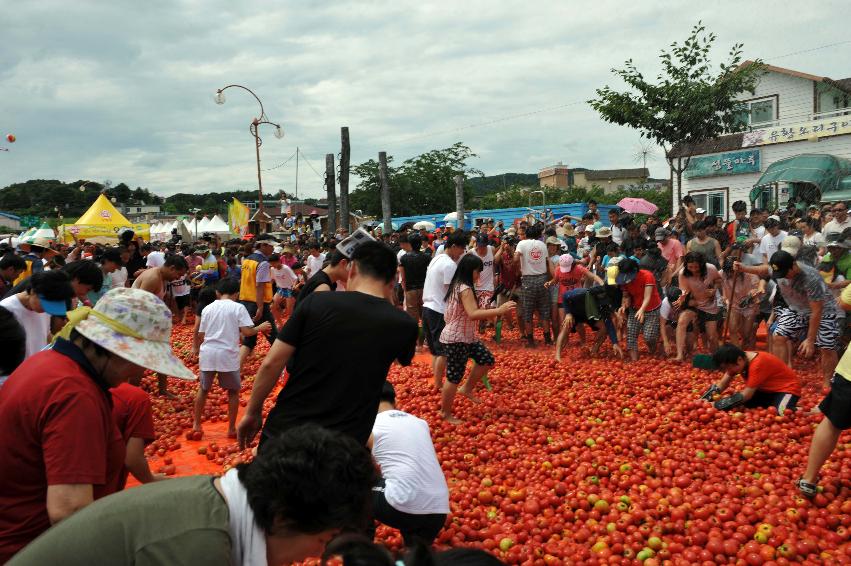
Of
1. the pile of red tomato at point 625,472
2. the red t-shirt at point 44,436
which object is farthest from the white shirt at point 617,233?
the red t-shirt at point 44,436

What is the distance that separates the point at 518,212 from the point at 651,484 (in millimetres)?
26436

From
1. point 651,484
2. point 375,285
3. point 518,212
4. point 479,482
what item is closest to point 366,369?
point 375,285

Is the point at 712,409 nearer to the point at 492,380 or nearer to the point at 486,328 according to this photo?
the point at 492,380

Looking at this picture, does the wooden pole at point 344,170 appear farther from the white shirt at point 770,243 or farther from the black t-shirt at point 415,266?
the white shirt at point 770,243

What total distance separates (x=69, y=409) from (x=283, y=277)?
1051 centimetres

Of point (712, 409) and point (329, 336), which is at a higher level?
point (329, 336)

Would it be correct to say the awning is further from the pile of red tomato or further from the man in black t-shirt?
the man in black t-shirt

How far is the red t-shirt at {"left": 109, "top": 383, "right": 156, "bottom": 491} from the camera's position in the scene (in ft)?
10.9

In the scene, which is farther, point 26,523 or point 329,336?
point 329,336

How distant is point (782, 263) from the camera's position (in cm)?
732

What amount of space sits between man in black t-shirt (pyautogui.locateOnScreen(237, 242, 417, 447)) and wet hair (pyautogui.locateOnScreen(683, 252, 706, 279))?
665 centimetres

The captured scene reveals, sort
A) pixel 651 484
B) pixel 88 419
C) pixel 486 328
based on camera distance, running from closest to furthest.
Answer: pixel 88 419 → pixel 651 484 → pixel 486 328

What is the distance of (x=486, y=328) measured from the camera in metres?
12.6

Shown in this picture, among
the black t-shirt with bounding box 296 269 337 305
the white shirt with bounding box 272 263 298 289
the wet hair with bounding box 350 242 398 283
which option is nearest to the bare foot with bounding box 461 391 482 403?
the black t-shirt with bounding box 296 269 337 305
